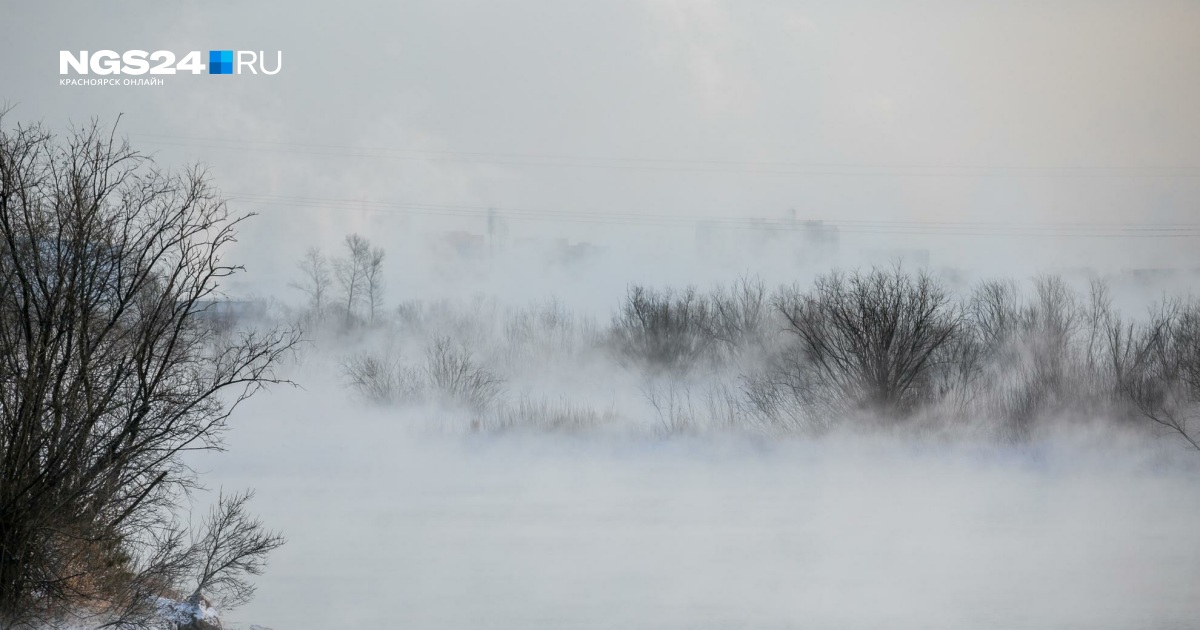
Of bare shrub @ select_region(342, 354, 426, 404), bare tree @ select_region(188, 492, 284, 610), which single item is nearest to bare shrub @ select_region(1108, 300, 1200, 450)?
bare shrub @ select_region(342, 354, 426, 404)

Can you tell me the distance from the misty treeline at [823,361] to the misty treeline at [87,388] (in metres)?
15.0

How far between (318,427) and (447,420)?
171 inches

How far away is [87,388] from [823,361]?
55.1 feet

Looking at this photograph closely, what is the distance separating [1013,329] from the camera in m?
29.9

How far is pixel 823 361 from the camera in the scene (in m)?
22.5

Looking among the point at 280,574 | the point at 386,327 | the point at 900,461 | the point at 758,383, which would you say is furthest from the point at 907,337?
the point at 386,327

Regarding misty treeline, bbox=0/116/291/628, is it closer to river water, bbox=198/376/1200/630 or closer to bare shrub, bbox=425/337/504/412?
river water, bbox=198/376/1200/630

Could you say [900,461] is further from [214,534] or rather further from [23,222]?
[23,222]

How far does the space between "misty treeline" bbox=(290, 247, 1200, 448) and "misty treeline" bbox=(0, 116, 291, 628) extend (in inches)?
591

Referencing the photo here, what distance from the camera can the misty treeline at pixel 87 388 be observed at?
8320 mm

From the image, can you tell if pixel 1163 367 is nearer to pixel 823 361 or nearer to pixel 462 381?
pixel 823 361

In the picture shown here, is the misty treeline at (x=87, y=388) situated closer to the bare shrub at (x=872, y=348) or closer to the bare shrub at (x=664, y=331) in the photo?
the bare shrub at (x=872, y=348)

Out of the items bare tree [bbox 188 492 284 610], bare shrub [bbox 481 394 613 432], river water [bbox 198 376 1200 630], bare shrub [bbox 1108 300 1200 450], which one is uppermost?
bare shrub [bbox 1108 300 1200 450]

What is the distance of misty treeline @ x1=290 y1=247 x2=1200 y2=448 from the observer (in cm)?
2272
